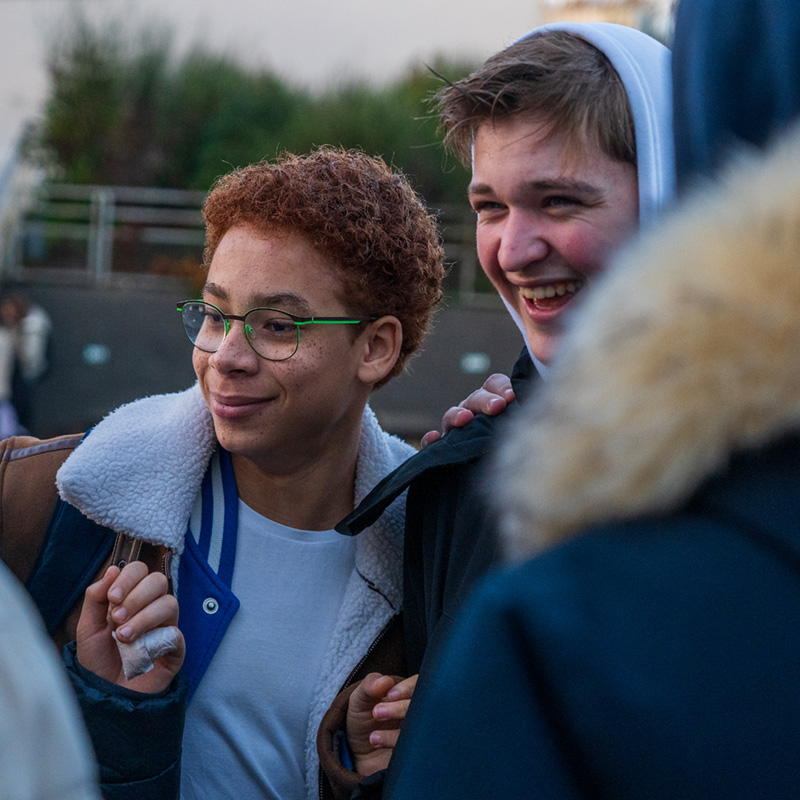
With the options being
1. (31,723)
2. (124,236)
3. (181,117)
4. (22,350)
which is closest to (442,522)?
(31,723)

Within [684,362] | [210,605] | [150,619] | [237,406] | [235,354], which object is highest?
[684,362]

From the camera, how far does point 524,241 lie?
1805 millimetres

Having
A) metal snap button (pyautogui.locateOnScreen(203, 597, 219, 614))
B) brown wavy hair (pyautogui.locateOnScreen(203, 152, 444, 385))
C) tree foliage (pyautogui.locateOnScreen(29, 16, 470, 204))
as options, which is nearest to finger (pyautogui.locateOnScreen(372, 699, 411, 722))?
metal snap button (pyautogui.locateOnScreen(203, 597, 219, 614))

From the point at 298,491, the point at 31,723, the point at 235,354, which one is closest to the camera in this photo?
the point at 31,723

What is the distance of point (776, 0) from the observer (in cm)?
81

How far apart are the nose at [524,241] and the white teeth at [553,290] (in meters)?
0.06

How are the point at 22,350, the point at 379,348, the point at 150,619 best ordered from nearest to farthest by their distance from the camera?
the point at 150,619
the point at 379,348
the point at 22,350

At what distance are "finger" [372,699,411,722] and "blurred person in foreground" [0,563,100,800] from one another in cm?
111

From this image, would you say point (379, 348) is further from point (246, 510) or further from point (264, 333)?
point (246, 510)

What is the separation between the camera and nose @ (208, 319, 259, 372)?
6.64 feet

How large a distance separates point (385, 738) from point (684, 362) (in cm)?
128

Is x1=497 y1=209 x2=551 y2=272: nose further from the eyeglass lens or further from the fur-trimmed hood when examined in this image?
the fur-trimmed hood

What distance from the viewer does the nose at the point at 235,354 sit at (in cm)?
203

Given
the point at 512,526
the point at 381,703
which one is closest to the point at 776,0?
the point at 512,526
